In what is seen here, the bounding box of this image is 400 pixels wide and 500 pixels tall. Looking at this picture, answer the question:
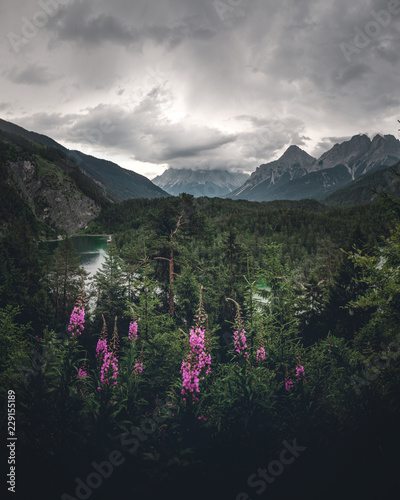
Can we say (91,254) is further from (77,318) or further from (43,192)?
(43,192)

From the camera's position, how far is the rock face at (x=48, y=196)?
604ft

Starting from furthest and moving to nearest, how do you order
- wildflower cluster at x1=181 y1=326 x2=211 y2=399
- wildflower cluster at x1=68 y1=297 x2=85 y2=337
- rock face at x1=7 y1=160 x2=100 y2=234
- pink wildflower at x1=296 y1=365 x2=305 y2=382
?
1. rock face at x1=7 y1=160 x2=100 y2=234
2. wildflower cluster at x1=68 y1=297 x2=85 y2=337
3. pink wildflower at x1=296 y1=365 x2=305 y2=382
4. wildflower cluster at x1=181 y1=326 x2=211 y2=399

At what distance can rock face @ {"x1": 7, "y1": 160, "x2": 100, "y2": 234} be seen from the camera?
604 feet

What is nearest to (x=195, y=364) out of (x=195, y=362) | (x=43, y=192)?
(x=195, y=362)

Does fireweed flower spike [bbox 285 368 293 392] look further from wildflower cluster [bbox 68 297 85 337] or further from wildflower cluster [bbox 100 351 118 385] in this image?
wildflower cluster [bbox 68 297 85 337]

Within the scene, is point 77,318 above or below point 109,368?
above

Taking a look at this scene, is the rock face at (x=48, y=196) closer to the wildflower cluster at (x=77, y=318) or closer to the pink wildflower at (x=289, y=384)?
the wildflower cluster at (x=77, y=318)

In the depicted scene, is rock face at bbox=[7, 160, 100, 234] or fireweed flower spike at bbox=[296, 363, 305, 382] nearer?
fireweed flower spike at bbox=[296, 363, 305, 382]

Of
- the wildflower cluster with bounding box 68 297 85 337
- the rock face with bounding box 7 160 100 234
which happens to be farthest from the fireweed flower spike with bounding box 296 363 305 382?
the rock face with bounding box 7 160 100 234

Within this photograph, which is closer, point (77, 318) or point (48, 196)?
point (77, 318)

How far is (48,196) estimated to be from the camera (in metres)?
190

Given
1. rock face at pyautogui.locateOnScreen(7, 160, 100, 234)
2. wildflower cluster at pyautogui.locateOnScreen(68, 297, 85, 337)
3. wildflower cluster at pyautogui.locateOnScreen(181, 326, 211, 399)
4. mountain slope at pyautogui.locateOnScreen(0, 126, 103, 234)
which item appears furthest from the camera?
rock face at pyautogui.locateOnScreen(7, 160, 100, 234)

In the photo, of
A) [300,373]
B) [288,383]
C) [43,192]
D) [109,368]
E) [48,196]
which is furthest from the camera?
[48,196]

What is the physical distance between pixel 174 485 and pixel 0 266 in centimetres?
2524
